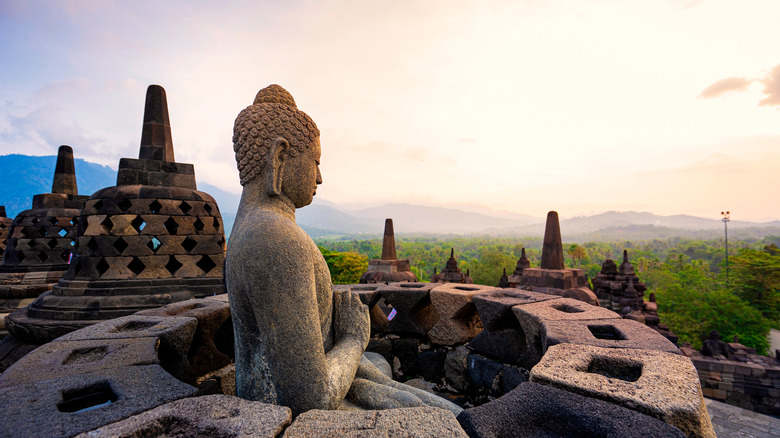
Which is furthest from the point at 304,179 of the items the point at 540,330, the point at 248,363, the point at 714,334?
the point at 714,334

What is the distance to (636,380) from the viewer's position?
1802 mm

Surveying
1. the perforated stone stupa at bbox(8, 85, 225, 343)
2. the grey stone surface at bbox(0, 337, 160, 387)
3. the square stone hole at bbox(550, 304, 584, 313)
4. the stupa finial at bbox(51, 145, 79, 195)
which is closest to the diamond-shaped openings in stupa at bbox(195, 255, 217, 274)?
the perforated stone stupa at bbox(8, 85, 225, 343)

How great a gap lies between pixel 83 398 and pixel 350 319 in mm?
1427

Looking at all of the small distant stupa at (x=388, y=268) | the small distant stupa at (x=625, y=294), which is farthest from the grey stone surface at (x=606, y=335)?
the small distant stupa at (x=625, y=294)

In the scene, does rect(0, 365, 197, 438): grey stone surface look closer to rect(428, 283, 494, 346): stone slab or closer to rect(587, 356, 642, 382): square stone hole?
rect(587, 356, 642, 382): square stone hole

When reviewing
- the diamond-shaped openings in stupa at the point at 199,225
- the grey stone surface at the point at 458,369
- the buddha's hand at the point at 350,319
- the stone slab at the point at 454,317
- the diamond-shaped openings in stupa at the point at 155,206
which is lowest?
the grey stone surface at the point at 458,369

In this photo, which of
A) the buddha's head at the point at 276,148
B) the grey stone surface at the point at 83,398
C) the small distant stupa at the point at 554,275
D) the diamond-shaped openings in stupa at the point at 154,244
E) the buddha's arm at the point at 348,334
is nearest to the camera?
the grey stone surface at the point at 83,398

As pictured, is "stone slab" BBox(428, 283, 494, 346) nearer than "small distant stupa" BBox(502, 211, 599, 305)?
Yes

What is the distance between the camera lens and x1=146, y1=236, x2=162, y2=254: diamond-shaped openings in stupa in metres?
5.19

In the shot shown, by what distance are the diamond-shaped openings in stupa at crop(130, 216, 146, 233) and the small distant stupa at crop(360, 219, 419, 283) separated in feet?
27.3

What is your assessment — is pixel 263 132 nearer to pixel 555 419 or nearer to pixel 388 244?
pixel 555 419

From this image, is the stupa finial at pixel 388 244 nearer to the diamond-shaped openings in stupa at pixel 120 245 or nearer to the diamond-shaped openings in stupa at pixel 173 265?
the diamond-shaped openings in stupa at pixel 173 265

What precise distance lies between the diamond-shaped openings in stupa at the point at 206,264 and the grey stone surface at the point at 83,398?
12.9 feet

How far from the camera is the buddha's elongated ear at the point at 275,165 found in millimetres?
2160
